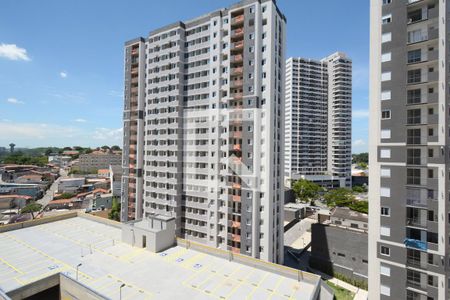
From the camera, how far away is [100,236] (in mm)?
33438

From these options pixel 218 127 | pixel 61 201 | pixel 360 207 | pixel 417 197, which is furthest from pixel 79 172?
pixel 417 197

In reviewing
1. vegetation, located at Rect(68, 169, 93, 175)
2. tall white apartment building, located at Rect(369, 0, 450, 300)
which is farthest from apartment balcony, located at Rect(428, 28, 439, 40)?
vegetation, located at Rect(68, 169, 93, 175)

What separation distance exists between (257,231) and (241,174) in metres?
8.94

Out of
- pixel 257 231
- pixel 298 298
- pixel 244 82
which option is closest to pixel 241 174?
pixel 257 231

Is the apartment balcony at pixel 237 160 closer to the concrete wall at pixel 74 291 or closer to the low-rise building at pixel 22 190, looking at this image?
the concrete wall at pixel 74 291

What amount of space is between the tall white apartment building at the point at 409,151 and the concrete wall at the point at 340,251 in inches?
545

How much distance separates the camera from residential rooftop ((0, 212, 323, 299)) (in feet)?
68.9

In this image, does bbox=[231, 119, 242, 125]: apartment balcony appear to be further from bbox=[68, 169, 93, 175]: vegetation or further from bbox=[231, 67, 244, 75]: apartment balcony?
bbox=[68, 169, 93, 175]: vegetation

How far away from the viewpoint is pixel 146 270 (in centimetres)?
2423

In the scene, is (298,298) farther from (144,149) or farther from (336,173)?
(336,173)

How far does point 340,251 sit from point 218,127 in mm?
28133

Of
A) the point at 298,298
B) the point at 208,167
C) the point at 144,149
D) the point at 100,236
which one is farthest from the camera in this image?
the point at 144,149

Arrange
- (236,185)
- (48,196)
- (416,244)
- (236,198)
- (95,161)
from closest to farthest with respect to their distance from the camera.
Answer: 1. (416,244)
2. (236,198)
3. (236,185)
4. (48,196)
5. (95,161)

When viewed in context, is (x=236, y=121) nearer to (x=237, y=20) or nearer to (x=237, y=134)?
(x=237, y=134)
